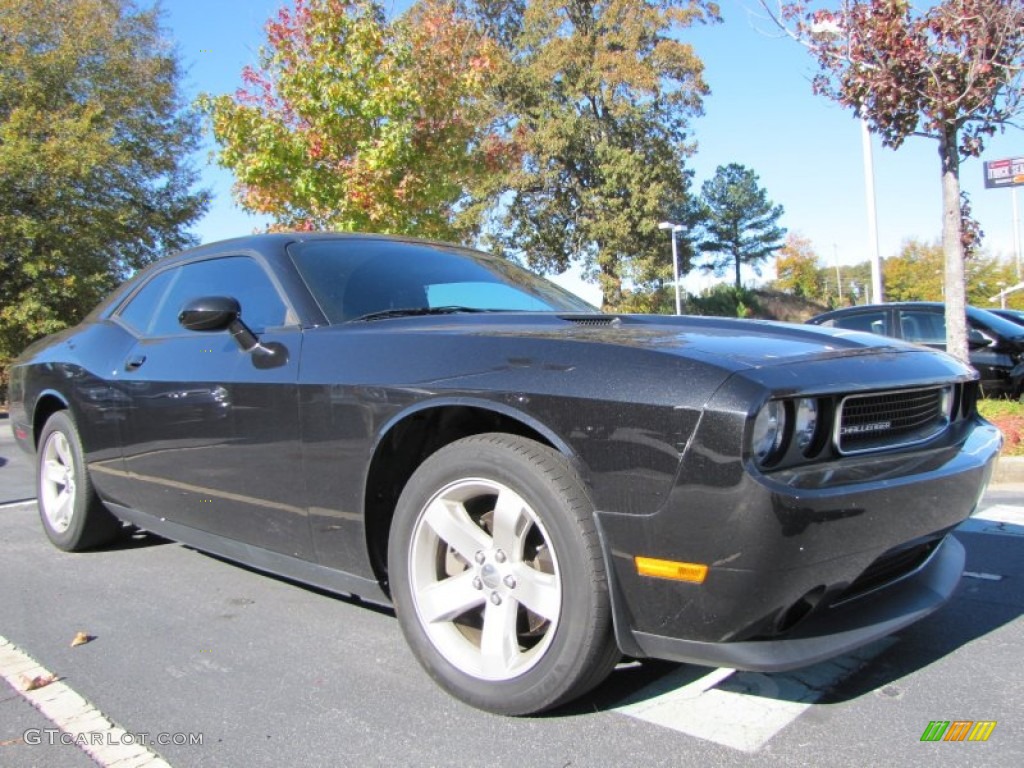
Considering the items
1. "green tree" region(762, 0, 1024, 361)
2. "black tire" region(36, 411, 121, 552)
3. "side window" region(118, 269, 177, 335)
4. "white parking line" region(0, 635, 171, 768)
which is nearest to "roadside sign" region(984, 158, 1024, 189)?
"green tree" region(762, 0, 1024, 361)

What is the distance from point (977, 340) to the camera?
9.41 m

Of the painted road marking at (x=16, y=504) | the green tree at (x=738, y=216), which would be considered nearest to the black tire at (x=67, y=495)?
the painted road marking at (x=16, y=504)

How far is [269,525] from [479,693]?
1.09 m

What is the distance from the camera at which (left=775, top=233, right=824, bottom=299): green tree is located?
7434 cm

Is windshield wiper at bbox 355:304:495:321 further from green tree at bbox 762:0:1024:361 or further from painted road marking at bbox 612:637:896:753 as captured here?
green tree at bbox 762:0:1024:361

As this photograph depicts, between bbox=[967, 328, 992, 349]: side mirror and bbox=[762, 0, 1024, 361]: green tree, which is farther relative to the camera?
bbox=[967, 328, 992, 349]: side mirror

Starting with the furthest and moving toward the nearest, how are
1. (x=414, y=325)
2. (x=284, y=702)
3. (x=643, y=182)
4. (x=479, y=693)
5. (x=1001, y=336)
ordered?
(x=643, y=182), (x=1001, y=336), (x=414, y=325), (x=284, y=702), (x=479, y=693)

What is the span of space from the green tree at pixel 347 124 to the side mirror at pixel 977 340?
7482 millimetres

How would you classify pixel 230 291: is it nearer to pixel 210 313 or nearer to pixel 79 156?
pixel 210 313

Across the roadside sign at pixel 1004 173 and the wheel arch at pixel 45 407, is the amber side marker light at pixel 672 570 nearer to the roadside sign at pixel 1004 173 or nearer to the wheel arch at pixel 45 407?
the wheel arch at pixel 45 407

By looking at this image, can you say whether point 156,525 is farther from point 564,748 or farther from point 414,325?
point 564,748

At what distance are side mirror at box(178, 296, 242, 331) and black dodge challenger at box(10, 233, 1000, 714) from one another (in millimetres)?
12

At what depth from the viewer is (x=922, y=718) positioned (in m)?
2.22

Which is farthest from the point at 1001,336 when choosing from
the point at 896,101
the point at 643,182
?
the point at 643,182
